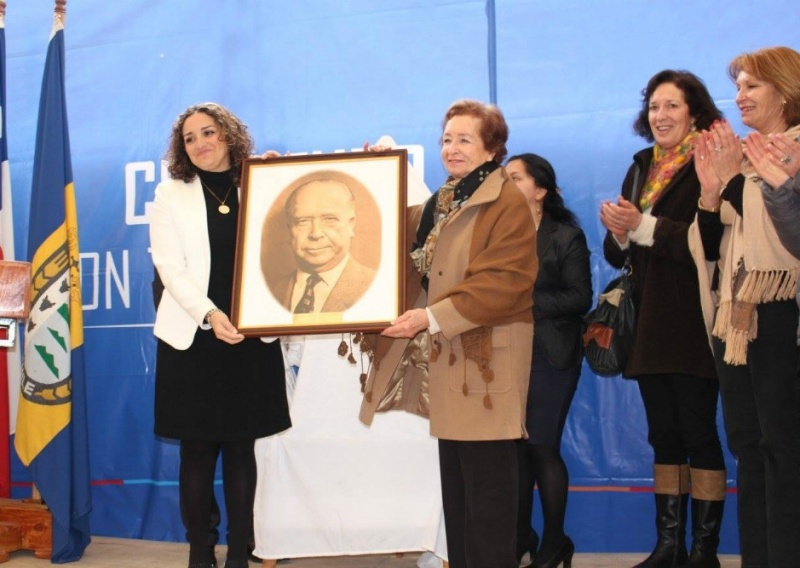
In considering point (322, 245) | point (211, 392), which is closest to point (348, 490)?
A: point (211, 392)

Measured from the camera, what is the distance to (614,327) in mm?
3031

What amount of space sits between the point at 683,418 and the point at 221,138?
1.75 metres

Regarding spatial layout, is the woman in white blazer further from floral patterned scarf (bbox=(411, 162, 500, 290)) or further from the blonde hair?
the blonde hair

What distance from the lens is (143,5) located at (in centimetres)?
394

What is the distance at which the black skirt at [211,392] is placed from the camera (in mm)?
2799

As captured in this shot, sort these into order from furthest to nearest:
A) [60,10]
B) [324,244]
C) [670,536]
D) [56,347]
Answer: [60,10], [56,347], [670,536], [324,244]

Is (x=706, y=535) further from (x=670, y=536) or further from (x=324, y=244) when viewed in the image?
(x=324, y=244)

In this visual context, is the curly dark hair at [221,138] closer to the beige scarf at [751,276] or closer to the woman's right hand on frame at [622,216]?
the woman's right hand on frame at [622,216]

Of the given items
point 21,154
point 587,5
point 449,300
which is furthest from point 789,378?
point 21,154

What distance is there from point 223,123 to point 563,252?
126cm

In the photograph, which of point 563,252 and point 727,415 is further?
point 563,252

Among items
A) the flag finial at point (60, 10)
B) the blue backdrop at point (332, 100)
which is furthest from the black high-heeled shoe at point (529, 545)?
the flag finial at point (60, 10)

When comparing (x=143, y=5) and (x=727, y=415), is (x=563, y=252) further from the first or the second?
(x=143, y=5)

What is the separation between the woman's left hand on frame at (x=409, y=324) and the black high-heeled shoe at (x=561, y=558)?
3.83 feet
